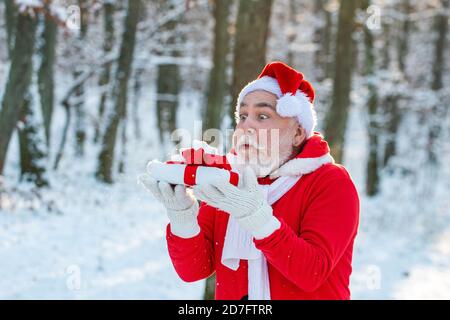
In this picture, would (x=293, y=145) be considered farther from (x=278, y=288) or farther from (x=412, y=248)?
(x=412, y=248)

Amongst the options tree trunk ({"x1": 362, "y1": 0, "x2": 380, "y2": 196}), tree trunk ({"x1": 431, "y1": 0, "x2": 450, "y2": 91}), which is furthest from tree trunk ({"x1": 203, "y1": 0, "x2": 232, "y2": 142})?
tree trunk ({"x1": 431, "y1": 0, "x2": 450, "y2": 91})

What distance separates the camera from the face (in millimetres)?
2316

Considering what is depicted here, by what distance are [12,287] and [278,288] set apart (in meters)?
4.34

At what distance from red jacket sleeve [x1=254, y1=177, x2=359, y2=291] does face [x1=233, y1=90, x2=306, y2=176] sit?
9.0 inches

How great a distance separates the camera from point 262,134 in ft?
7.65

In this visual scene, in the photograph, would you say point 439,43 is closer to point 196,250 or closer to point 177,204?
point 196,250

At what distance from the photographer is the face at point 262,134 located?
91.2 inches

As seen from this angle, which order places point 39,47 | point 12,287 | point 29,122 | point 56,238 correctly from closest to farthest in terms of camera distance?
point 12,287, point 56,238, point 29,122, point 39,47

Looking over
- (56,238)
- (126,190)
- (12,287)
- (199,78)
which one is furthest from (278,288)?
(199,78)

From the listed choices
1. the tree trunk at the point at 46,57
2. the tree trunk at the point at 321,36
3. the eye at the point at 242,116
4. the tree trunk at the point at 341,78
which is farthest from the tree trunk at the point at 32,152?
the tree trunk at the point at 321,36

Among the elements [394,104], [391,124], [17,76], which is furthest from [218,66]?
[391,124]

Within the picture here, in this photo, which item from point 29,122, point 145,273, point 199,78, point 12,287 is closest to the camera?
point 12,287

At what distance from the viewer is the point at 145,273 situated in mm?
7074

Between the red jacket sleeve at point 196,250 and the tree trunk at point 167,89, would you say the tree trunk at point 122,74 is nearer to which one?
the tree trunk at point 167,89
